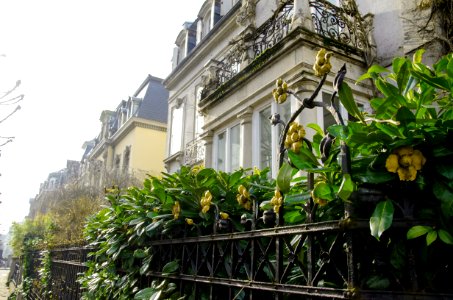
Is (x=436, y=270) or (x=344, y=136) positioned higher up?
(x=344, y=136)

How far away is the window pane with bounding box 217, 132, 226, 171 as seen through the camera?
30.4 ft

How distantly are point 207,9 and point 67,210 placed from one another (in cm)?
1145

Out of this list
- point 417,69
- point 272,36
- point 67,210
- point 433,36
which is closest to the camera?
point 417,69

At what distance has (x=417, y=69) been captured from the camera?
1.50 metres

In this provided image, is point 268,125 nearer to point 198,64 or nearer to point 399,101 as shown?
point 399,101

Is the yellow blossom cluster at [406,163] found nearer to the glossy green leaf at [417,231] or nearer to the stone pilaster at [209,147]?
the glossy green leaf at [417,231]

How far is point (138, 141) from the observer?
24406 mm

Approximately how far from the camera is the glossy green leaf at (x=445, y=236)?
1.15 m

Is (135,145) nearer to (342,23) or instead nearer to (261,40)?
(261,40)

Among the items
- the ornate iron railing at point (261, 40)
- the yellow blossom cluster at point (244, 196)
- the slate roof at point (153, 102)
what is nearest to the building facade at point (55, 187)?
the slate roof at point (153, 102)

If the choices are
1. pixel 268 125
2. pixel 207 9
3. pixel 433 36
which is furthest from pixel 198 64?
pixel 433 36

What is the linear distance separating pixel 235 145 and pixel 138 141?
16.8m

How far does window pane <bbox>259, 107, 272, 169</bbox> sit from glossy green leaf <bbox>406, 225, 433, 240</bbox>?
6537 millimetres

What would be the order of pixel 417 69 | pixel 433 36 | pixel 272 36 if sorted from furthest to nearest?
pixel 272 36 < pixel 433 36 < pixel 417 69
